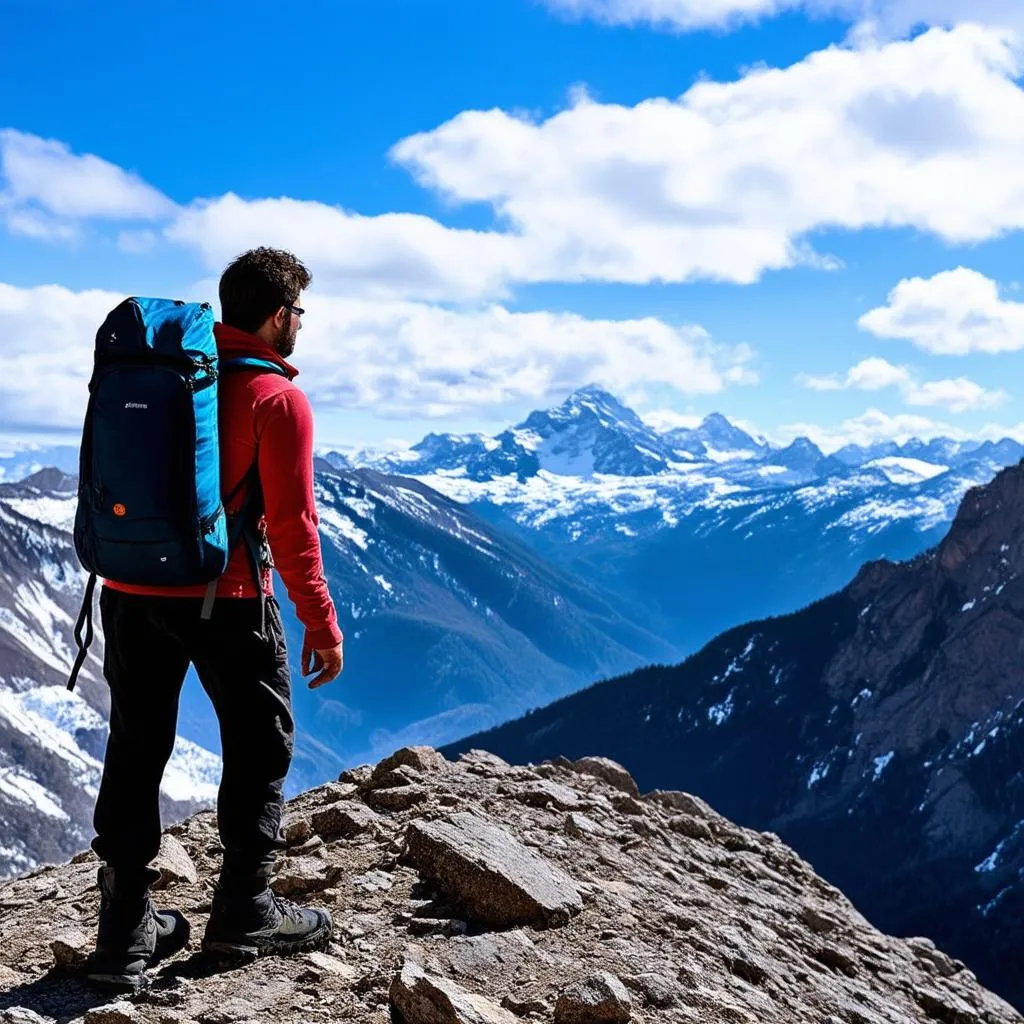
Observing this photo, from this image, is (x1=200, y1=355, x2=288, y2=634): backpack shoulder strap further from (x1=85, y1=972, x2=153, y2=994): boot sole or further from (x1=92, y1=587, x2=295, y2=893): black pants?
(x1=85, y1=972, x2=153, y2=994): boot sole

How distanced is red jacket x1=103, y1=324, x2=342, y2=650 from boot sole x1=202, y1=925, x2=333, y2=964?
2.60 meters

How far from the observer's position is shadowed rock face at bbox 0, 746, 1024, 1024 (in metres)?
8.30

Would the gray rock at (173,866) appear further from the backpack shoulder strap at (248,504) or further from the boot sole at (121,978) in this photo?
the backpack shoulder strap at (248,504)

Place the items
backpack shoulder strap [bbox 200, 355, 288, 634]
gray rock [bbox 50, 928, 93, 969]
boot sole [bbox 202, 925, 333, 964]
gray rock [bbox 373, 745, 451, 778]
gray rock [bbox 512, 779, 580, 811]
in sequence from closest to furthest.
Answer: backpack shoulder strap [bbox 200, 355, 288, 634] < boot sole [bbox 202, 925, 333, 964] < gray rock [bbox 50, 928, 93, 969] < gray rock [bbox 512, 779, 580, 811] < gray rock [bbox 373, 745, 451, 778]

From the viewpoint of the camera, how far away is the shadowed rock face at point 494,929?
8297 millimetres

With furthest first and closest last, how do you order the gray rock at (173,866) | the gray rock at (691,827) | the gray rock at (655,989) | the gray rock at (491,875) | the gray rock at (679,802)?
the gray rock at (679,802), the gray rock at (691,827), the gray rock at (173,866), the gray rock at (491,875), the gray rock at (655,989)

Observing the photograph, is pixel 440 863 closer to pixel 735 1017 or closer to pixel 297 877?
pixel 297 877

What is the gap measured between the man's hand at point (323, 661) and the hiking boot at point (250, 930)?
1.81 metres

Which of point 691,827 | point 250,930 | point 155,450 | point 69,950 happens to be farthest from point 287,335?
point 691,827

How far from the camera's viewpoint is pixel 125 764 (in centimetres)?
849

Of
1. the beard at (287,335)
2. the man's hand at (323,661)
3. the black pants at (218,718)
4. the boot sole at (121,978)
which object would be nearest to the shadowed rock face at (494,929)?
the boot sole at (121,978)

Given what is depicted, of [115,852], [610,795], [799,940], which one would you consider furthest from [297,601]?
[610,795]

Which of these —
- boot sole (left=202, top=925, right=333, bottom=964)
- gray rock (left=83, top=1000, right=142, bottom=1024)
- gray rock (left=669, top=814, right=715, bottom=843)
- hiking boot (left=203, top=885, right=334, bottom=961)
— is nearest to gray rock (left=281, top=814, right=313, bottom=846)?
boot sole (left=202, top=925, right=333, bottom=964)

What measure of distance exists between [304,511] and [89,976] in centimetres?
385
